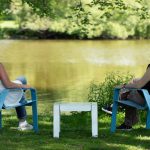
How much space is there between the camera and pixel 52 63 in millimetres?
28703

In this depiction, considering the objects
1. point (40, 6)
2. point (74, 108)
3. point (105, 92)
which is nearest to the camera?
point (74, 108)

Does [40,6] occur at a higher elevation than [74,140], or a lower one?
higher

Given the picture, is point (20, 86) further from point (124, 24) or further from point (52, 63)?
point (124, 24)

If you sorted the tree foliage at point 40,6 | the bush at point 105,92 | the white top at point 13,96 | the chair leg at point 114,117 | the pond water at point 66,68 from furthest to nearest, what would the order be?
1. the pond water at point 66,68
2. the tree foliage at point 40,6
3. the bush at point 105,92
4. the chair leg at point 114,117
5. the white top at point 13,96

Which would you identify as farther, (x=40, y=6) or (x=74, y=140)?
(x=40, y=6)

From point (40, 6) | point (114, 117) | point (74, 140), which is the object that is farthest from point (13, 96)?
point (40, 6)

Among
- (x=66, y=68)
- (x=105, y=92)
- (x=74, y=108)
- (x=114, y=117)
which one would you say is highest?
(x=74, y=108)

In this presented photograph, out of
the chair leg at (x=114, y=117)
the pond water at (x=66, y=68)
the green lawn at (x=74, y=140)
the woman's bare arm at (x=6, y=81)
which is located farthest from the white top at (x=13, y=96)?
the pond water at (x=66, y=68)

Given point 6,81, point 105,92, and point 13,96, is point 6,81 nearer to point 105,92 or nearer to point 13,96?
point 13,96

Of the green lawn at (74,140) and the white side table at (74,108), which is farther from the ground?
the white side table at (74,108)

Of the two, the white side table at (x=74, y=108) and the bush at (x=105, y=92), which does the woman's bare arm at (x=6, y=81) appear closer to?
the white side table at (x=74, y=108)

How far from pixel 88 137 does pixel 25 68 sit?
788 inches

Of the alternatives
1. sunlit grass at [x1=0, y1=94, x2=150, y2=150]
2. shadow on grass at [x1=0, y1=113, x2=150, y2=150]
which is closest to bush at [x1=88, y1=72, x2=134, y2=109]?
sunlit grass at [x1=0, y1=94, x2=150, y2=150]

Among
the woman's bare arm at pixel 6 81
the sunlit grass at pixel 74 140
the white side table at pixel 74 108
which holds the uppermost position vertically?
the woman's bare arm at pixel 6 81
